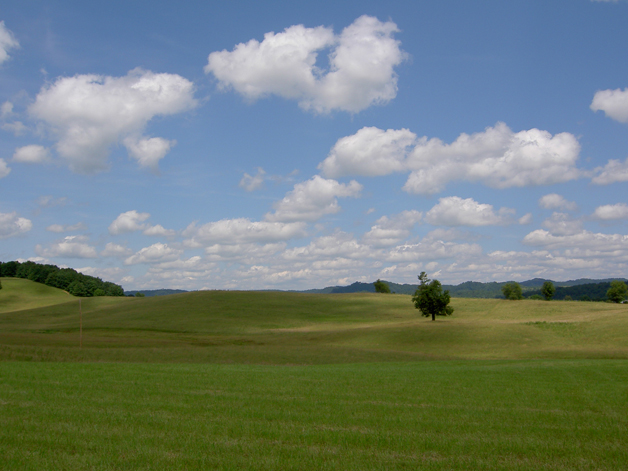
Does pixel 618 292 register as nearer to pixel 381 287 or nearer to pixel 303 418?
pixel 381 287

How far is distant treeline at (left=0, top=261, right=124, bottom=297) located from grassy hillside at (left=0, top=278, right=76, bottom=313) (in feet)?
41.5

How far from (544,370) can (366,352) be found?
17.0m

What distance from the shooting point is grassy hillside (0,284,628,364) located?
117 ft

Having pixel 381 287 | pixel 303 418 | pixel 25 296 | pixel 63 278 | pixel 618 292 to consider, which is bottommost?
pixel 618 292

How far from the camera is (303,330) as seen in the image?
213 ft

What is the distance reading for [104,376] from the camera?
18.3m

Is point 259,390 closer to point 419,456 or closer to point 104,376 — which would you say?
point 104,376

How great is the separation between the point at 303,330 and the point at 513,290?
10011 centimetres

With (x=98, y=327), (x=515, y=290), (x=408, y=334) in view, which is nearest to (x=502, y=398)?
(x=408, y=334)

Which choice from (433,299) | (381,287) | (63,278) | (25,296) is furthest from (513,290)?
(63,278)

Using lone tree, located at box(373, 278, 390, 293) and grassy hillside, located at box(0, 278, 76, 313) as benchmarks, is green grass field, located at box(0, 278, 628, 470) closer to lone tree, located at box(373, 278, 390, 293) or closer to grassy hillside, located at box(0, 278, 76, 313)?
grassy hillside, located at box(0, 278, 76, 313)

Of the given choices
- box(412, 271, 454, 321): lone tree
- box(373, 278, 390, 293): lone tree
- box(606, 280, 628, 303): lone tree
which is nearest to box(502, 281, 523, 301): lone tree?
box(606, 280, 628, 303): lone tree

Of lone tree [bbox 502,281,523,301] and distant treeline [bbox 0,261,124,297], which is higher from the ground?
distant treeline [bbox 0,261,124,297]

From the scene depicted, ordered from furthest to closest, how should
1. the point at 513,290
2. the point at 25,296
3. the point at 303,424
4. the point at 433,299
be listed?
the point at 513,290, the point at 25,296, the point at 433,299, the point at 303,424
